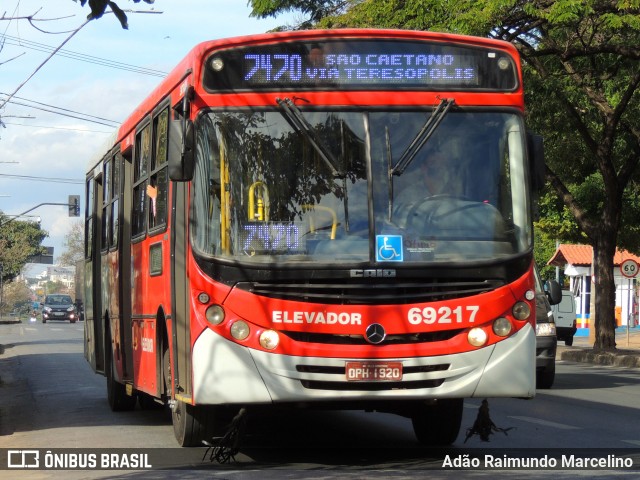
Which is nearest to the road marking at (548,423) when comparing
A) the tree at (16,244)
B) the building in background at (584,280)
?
the building in background at (584,280)

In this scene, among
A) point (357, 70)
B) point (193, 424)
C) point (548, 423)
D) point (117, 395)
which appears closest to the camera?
point (357, 70)

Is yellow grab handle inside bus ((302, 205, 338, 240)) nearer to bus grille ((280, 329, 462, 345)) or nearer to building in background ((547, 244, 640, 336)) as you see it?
bus grille ((280, 329, 462, 345))

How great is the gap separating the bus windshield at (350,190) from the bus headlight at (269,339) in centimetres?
50

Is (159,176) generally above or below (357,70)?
below

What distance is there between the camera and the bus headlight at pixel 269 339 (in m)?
8.68

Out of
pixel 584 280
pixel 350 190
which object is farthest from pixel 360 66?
pixel 584 280

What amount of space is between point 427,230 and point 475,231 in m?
0.37

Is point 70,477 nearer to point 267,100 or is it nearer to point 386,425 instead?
point 267,100

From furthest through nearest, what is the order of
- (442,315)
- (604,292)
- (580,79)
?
(604,292), (580,79), (442,315)

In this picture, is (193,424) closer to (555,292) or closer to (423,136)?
(423,136)

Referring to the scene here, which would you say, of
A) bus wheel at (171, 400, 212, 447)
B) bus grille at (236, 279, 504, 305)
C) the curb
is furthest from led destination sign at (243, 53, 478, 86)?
the curb

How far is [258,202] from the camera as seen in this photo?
8.98 m

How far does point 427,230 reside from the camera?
8.93m

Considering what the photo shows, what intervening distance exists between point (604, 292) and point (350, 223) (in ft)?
68.9
